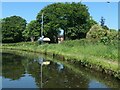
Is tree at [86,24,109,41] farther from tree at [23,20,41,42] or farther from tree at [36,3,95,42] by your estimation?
tree at [23,20,41,42]

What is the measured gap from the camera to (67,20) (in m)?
78.2

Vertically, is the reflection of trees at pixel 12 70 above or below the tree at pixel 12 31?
below

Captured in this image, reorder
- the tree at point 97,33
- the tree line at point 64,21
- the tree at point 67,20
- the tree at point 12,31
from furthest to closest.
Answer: the tree at point 12,31 < the tree line at point 64,21 < the tree at point 67,20 < the tree at point 97,33

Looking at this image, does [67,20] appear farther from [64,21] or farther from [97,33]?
[97,33]

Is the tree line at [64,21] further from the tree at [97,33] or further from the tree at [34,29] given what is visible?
the tree at [97,33]

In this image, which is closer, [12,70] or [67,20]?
[12,70]

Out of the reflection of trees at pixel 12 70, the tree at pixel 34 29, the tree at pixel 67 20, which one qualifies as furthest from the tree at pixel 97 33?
the tree at pixel 34 29

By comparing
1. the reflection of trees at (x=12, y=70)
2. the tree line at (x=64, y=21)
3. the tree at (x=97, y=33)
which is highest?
the tree line at (x=64, y=21)

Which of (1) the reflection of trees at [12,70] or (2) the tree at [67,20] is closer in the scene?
(1) the reflection of trees at [12,70]

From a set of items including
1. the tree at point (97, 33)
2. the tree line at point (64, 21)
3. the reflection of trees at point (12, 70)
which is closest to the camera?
the reflection of trees at point (12, 70)

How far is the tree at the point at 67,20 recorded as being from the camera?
251 ft

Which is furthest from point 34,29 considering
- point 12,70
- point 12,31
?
point 12,70

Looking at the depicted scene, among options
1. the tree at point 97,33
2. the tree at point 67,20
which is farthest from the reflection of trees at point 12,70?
the tree at point 67,20

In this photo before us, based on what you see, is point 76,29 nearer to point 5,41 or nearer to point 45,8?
point 45,8
